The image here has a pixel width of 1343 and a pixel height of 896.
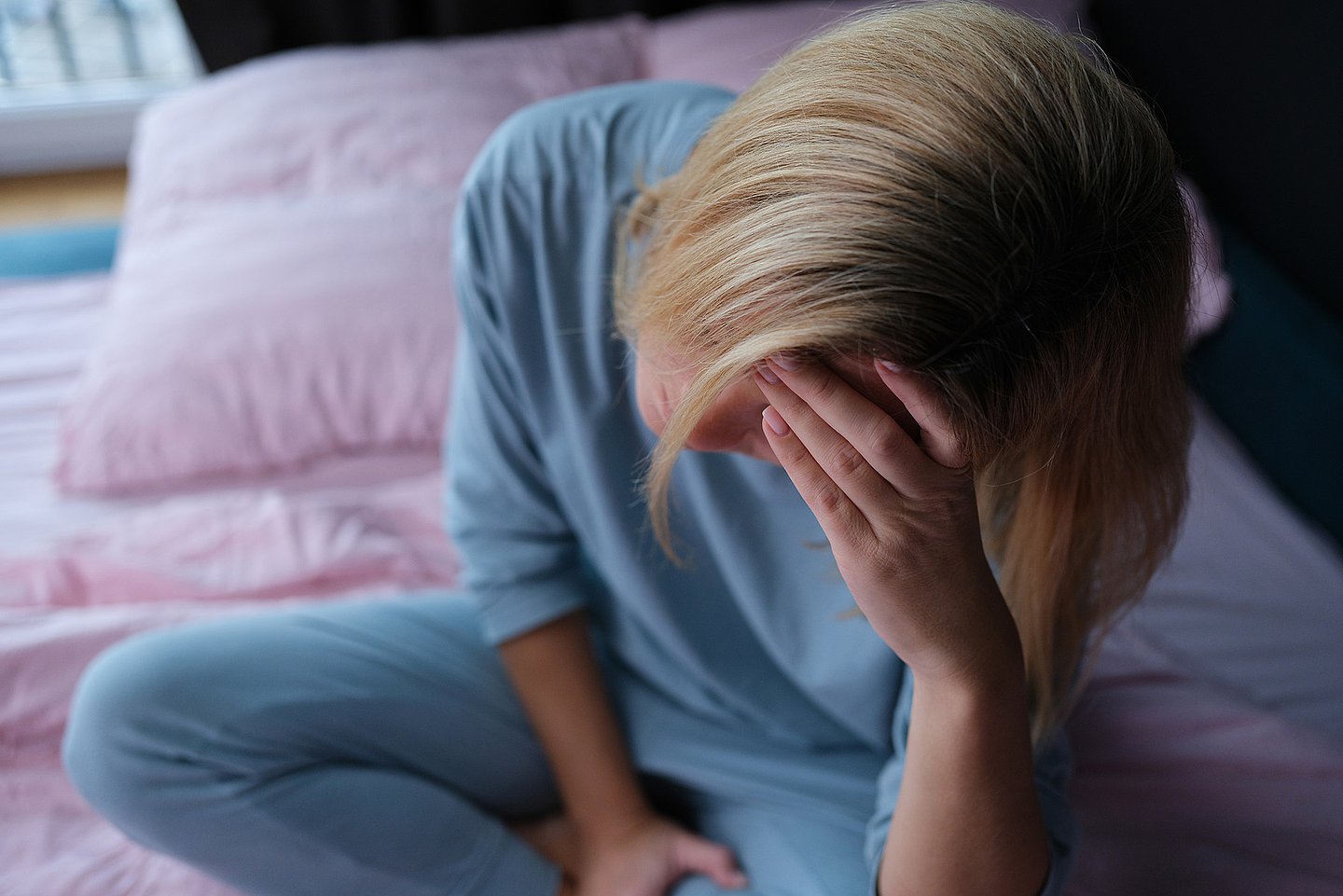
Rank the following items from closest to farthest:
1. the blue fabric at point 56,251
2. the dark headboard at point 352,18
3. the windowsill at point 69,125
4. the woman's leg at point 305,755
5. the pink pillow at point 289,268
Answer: the woman's leg at point 305,755, the pink pillow at point 289,268, the blue fabric at point 56,251, the dark headboard at point 352,18, the windowsill at point 69,125

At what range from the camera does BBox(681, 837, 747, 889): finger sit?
86 centimetres

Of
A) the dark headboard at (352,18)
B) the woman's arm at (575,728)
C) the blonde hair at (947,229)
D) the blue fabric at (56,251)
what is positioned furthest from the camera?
the dark headboard at (352,18)

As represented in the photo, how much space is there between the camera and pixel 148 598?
112 cm

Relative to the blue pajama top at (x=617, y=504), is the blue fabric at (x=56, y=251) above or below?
below

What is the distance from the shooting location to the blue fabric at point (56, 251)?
1.72 m

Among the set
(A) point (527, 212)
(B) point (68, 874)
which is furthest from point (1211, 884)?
(B) point (68, 874)

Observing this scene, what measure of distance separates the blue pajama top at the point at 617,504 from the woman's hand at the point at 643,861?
99 millimetres

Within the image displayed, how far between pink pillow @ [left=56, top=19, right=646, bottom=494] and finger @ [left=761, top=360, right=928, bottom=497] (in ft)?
2.81

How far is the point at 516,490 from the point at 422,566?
32 centimetres

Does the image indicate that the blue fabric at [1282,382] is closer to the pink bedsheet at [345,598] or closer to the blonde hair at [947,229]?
the pink bedsheet at [345,598]

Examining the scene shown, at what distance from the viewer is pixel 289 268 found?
1.38 meters

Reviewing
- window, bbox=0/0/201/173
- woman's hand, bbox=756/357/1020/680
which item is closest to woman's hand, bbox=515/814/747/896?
woman's hand, bbox=756/357/1020/680

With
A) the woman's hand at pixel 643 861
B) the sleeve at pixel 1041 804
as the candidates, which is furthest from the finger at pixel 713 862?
Answer: the sleeve at pixel 1041 804

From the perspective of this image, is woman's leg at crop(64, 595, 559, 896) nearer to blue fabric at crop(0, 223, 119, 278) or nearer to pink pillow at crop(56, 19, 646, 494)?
pink pillow at crop(56, 19, 646, 494)
